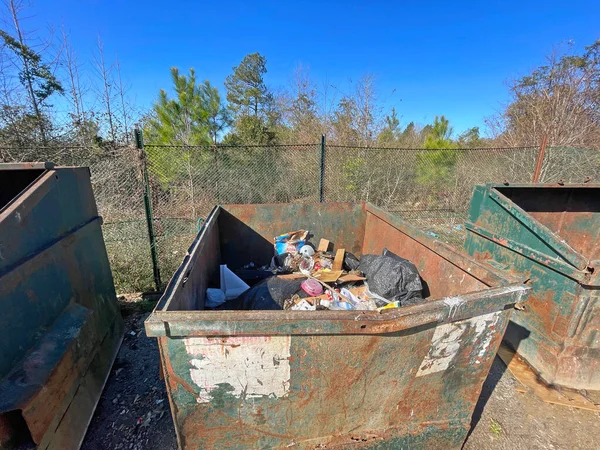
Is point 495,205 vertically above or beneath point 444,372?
above

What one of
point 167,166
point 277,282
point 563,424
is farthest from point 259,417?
point 167,166

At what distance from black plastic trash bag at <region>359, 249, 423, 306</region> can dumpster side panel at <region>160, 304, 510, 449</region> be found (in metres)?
0.69

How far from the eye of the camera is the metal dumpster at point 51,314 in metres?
1.35

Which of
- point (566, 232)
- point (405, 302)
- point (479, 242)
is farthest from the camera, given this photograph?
point (566, 232)

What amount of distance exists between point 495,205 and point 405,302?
5.66ft

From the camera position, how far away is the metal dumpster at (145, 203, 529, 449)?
1.11 meters

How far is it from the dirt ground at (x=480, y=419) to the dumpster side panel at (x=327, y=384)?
2.64 feet

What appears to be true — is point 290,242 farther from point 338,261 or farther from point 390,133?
point 390,133

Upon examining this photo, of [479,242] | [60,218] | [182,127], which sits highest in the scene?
[182,127]

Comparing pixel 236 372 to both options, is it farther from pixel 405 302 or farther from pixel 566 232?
pixel 566 232

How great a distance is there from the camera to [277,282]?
8.30 ft

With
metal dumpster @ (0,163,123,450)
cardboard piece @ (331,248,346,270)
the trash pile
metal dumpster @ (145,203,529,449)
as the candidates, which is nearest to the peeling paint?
metal dumpster @ (145,203,529,449)

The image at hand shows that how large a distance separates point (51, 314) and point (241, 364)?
142cm

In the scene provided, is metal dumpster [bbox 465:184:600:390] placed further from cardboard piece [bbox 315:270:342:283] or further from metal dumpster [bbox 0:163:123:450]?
metal dumpster [bbox 0:163:123:450]
